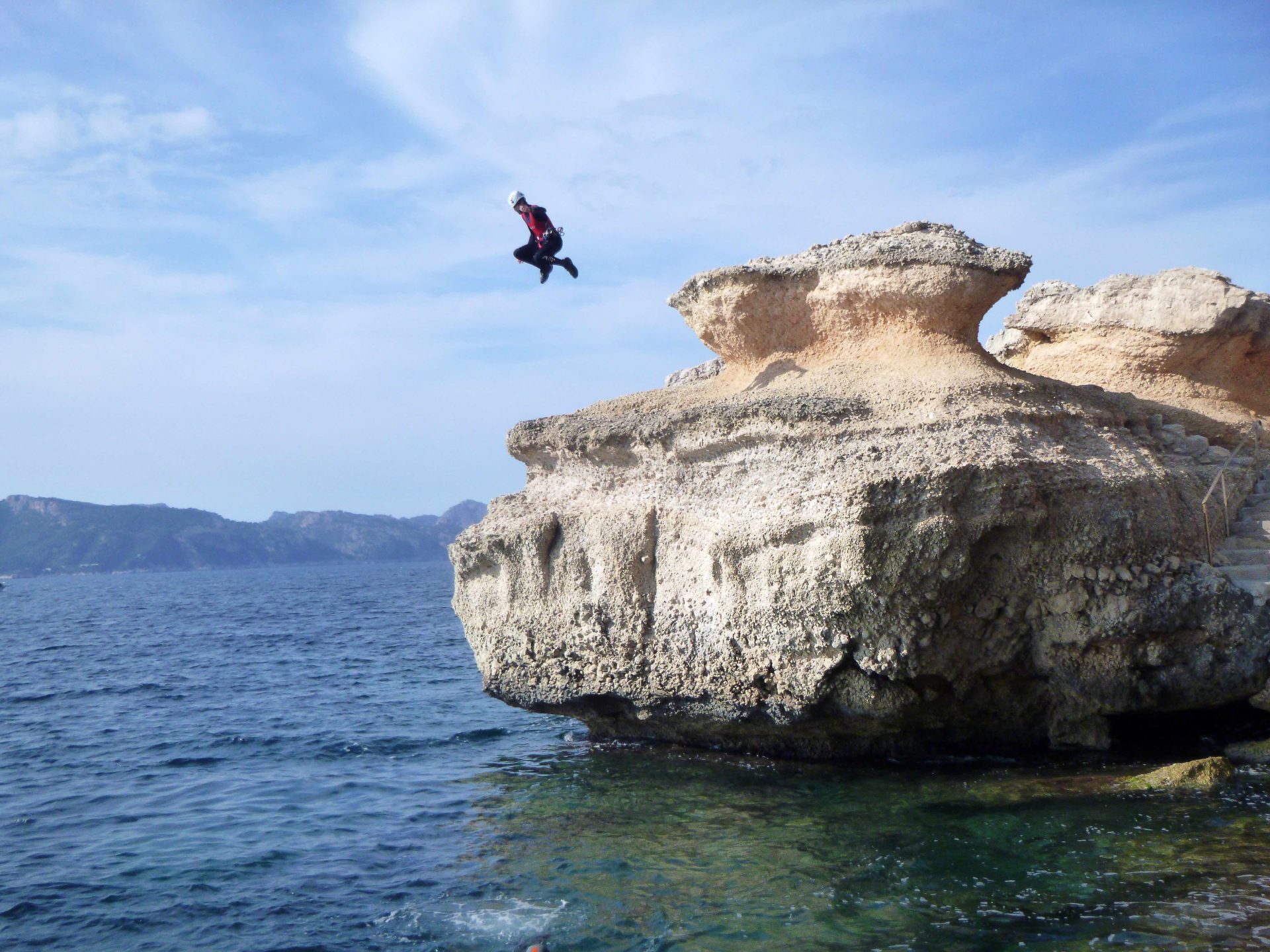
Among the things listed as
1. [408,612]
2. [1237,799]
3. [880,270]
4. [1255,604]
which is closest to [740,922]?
[1237,799]

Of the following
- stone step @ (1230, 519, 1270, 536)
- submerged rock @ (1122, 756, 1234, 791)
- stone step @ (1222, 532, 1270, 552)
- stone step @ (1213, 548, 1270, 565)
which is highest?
stone step @ (1230, 519, 1270, 536)

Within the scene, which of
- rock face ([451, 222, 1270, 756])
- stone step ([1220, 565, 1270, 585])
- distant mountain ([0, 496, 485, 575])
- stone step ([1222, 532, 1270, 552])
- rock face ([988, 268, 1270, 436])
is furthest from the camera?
distant mountain ([0, 496, 485, 575])

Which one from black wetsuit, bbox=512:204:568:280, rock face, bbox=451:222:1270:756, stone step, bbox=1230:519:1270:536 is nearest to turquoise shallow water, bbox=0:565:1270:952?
rock face, bbox=451:222:1270:756

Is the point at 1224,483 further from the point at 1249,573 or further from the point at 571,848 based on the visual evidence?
the point at 571,848

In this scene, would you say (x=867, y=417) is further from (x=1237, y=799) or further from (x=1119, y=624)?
(x=1237, y=799)

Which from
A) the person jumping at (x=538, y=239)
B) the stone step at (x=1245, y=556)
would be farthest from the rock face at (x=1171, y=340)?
the person jumping at (x=538, y=239)

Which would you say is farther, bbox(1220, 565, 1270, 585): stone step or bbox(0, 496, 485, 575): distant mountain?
bbox(0, 496, 485, 575): distant mountain

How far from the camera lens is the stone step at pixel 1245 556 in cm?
1340

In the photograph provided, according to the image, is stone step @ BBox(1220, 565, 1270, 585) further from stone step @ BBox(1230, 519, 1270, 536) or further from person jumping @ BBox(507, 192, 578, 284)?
person jumping @ BBox(507, 192, 578, 284)

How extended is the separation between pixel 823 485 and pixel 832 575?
1046 mm

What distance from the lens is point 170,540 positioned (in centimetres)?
16700

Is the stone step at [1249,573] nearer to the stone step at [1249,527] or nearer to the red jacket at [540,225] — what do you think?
the stone step at [1249,527]

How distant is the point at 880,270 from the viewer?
14.2 metres

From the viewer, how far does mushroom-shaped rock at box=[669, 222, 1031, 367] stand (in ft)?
45.9
